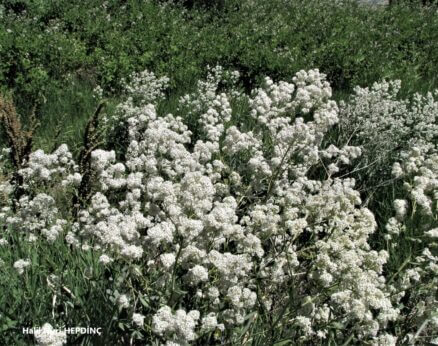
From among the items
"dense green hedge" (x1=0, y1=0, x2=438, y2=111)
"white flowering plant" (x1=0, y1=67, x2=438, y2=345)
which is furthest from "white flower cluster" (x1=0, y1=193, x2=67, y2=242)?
"dense green hedge" (x1=0, y1=0, x2=438, y2=111)

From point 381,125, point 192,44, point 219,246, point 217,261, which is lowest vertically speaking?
point 192,44

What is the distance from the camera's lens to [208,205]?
2383mm

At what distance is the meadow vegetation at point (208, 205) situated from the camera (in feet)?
7.88

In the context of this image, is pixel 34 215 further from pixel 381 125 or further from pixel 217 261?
pixel 381 125

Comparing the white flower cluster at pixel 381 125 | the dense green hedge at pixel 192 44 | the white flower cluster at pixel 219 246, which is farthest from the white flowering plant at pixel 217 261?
the dense green hedge at pixel 192 44

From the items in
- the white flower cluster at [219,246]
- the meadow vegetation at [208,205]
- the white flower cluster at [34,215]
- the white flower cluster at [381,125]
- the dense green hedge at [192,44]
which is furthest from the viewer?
the dense green hedge at [192,44]

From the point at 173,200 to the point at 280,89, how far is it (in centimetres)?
185

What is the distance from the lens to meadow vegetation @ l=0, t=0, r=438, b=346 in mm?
2402

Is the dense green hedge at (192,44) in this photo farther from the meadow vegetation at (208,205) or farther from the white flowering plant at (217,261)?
the white flowering plant at (217,261)

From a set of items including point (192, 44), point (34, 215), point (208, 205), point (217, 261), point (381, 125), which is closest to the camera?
point (217, 261)


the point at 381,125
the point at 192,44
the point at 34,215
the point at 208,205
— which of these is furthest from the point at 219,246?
the point at 192,44

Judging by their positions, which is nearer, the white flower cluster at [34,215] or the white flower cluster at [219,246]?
the white flower cluster at [219,246]

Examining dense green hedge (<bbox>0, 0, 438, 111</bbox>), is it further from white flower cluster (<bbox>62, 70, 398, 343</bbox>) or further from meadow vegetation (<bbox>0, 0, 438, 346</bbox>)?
white flower cluster (<bbox>62, 70, 398, 343</bbox>)

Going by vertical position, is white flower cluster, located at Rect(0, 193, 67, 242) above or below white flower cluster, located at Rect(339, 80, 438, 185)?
above
